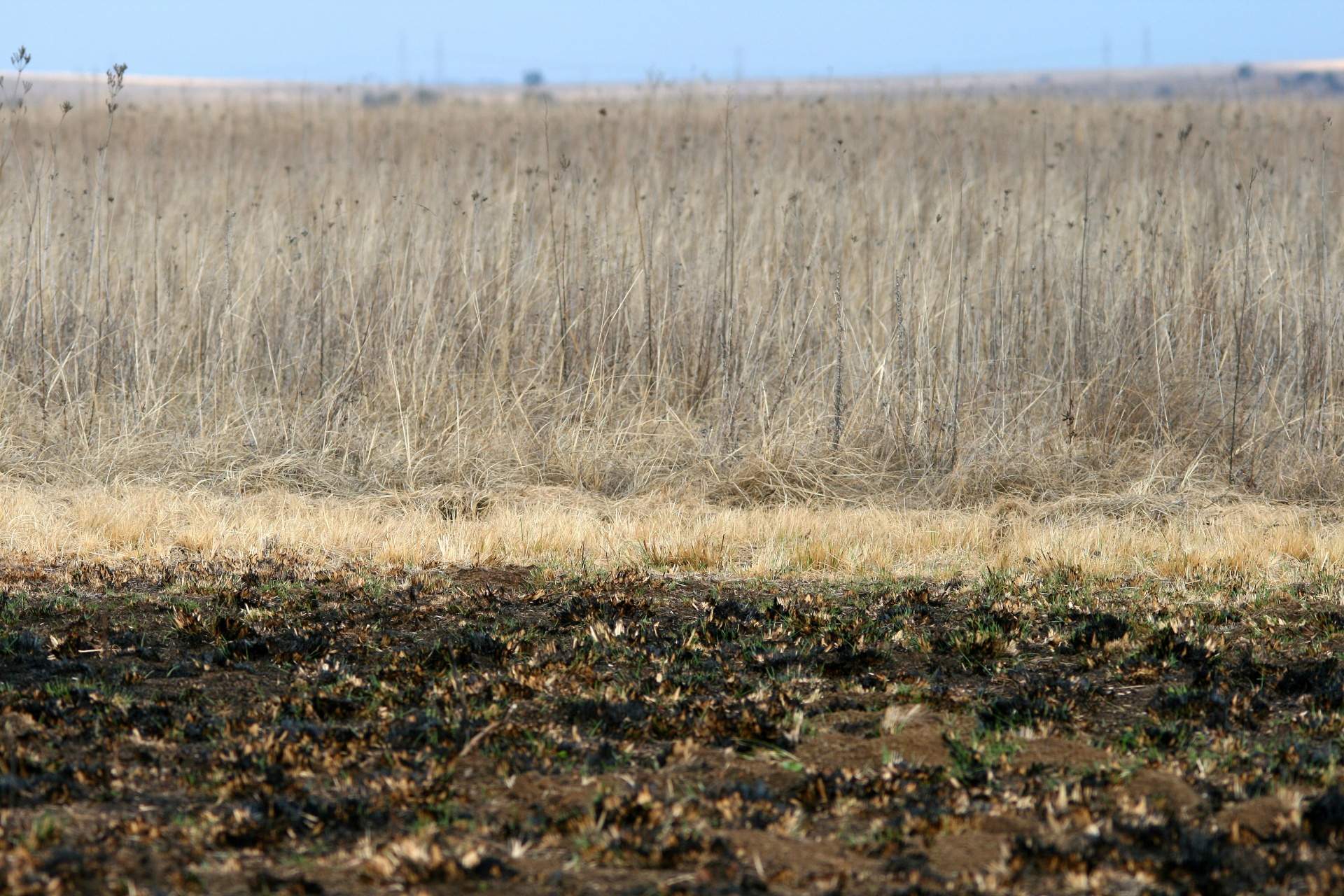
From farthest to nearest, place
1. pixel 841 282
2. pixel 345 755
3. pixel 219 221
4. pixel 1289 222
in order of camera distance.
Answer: pixel 219 221, pixel 1289 222, pixel 841 282, pixel 345 755

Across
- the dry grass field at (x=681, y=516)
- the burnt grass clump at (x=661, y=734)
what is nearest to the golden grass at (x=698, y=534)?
the dry grass field at (x=681, y=516)

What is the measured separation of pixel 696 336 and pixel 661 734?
16.5 feet

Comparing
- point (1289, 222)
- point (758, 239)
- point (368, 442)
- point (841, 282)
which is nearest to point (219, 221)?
point (368, 442)

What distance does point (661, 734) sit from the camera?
365 cm

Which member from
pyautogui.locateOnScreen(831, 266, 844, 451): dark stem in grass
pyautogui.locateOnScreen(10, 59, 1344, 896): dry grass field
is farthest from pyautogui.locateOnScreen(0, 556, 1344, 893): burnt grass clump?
pyautogui.locateOnScreen(831, 266, 844, 451): dark stem in grass

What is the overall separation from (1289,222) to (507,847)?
325 inches

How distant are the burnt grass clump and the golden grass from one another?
32 cm

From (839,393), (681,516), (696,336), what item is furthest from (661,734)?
(696,336)

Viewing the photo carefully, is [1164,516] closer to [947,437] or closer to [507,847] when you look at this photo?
[947,437]

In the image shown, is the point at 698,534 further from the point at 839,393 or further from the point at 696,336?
the point at 696,336

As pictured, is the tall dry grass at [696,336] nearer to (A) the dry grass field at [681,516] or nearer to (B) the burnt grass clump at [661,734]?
(A) the dry grass field at [681,516]

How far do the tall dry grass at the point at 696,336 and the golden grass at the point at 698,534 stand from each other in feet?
1.26

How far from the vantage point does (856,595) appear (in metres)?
5.35

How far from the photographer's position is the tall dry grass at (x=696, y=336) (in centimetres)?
746
